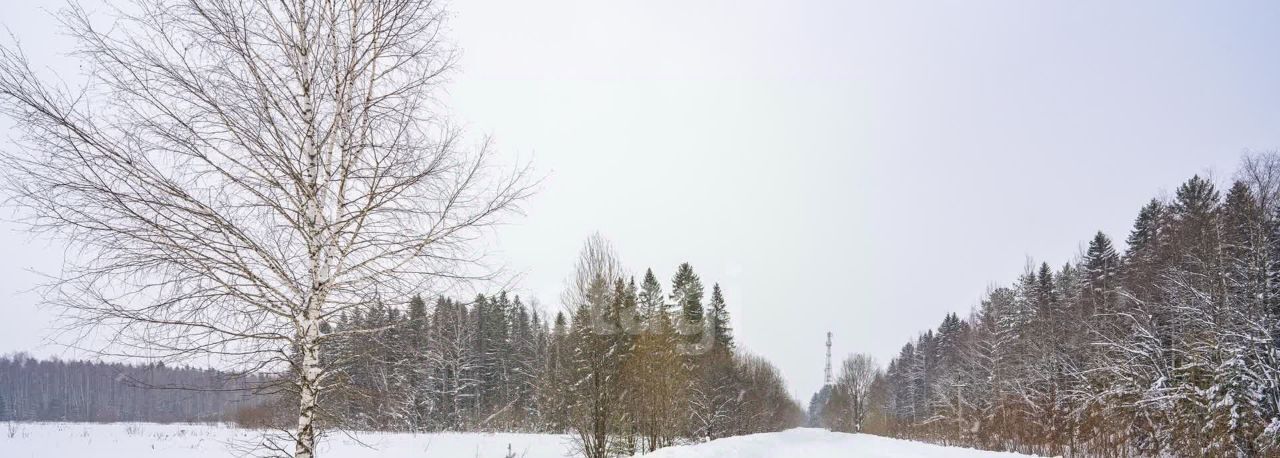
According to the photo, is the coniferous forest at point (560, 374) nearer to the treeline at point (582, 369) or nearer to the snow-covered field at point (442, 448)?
the treeline at point (582, 369)

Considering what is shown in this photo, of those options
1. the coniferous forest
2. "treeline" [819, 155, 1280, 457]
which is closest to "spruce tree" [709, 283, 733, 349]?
the coniferous forest

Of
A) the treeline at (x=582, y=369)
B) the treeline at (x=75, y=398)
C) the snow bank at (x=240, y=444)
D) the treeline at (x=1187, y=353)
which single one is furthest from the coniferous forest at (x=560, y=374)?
the treeline at (x=1187, y=353)

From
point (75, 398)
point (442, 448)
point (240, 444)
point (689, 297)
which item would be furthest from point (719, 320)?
point (75, 398)

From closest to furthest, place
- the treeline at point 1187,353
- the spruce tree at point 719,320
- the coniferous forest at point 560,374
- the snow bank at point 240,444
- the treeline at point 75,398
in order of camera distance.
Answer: the coniferous forest at point 560,374 → the treeline at point 1187,353 → the snow bank at point 240,444 → the spruce tree at point 719,320 → the treeline at point 75,398

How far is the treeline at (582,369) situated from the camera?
18.1ft

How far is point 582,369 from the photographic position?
1320 centimetres

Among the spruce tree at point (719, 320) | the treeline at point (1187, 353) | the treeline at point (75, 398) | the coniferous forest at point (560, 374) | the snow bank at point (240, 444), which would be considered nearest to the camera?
the coniferous forest at point (560, 374)

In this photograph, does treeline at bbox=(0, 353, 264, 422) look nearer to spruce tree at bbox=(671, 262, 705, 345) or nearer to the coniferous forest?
the coniferous forest

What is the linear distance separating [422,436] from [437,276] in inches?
890

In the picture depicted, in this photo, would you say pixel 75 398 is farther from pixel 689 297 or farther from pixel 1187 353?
pixel 1187 353

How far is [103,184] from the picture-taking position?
3865mm

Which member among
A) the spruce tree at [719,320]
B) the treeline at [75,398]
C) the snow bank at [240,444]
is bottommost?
the treeline at [75,398]

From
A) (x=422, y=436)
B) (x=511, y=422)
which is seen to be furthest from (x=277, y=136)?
(x=511, y=422)

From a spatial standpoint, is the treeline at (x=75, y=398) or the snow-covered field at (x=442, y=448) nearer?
the snow-covered field at (x=442, y=448)
